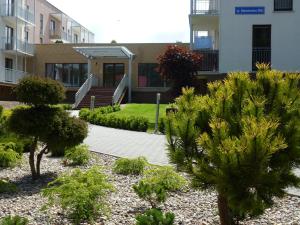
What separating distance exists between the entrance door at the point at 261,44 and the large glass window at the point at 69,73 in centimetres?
1795

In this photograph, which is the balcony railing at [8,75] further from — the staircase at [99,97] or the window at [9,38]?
the staircase at [99,97]

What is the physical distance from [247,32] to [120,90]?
11.6 meters

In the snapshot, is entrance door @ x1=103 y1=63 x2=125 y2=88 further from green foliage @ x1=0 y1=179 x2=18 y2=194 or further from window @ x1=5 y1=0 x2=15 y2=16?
green foliage @ x1=0 y1=179 x2=18 y2=194

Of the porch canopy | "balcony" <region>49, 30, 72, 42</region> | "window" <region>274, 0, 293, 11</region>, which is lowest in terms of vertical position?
the porch canopy

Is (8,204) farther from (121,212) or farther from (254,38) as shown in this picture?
(254,38)

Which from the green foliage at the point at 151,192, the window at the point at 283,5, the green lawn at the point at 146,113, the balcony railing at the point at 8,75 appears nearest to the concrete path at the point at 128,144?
the green lawn at the point at 146,113

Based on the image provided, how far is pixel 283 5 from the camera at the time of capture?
28.5 m

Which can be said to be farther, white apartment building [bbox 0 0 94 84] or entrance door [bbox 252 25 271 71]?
white apartment building [bbox 0 0 94 84]

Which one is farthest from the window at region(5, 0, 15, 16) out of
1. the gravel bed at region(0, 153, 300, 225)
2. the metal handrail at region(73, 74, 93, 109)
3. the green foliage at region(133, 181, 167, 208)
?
the green foliage at region(133, 181, 167, 208)

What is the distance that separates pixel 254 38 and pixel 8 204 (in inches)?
928

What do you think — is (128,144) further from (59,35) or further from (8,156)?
(59,35)

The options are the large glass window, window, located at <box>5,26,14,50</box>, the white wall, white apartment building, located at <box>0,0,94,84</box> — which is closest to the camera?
the white wall

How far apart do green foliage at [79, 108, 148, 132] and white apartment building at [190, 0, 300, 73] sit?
30.0ft

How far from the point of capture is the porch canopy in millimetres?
36406
